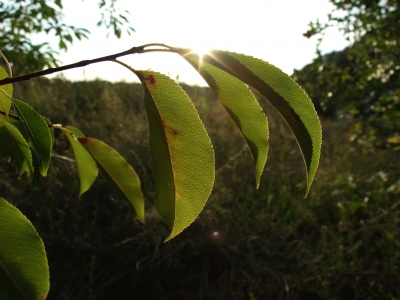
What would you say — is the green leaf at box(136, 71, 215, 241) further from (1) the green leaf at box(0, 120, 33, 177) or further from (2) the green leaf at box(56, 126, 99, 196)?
(2) the green leaf at box(56, 126, 99, 196)

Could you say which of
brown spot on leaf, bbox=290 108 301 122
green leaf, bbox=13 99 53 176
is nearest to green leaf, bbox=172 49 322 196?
brown spot on leaf, bbox=290 108 301 122

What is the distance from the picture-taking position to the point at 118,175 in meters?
0.77

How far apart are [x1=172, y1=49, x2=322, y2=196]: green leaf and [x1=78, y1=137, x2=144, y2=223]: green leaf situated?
0.41 m

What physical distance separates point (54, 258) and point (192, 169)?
2.27 metres

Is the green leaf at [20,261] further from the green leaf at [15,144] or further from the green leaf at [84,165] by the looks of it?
the green leaf at [84,165]

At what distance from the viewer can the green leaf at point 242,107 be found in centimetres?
43

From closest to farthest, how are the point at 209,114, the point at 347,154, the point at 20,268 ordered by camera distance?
the point at 20,268 < the point at 347,154 < the point at 209,114

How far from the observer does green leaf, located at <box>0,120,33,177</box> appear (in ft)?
1.80

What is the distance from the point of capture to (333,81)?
247 cm

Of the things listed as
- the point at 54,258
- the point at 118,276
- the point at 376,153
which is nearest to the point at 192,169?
the point at 118,276

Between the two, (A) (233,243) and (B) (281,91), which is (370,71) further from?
(B) (281,91)

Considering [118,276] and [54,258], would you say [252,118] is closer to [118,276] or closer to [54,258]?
[118,276]

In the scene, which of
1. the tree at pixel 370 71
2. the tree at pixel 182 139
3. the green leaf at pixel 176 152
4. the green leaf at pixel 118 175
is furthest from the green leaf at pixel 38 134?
the tree at pixel 370 71

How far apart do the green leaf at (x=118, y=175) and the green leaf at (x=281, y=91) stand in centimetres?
41
